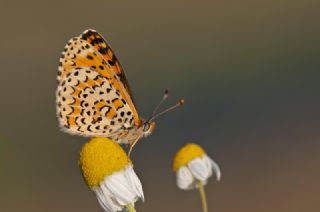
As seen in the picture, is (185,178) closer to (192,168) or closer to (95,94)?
(192,168)

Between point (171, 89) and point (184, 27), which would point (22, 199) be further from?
point (184, 27)

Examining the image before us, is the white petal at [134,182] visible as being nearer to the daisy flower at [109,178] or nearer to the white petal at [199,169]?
the daisy flower at [109,178]

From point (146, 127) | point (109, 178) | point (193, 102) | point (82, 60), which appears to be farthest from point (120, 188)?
point (193, 102)

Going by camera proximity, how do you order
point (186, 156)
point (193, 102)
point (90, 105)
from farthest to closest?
point (193, 102) → point (186, 156) → point (90, 105)

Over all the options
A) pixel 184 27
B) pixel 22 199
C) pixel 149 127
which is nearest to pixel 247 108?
pixel 22 199

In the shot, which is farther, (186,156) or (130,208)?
(186,156)

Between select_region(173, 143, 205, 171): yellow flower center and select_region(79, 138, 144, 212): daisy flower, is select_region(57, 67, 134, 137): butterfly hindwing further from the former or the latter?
select_region(173, 143, 205, 171): yellow flower center
